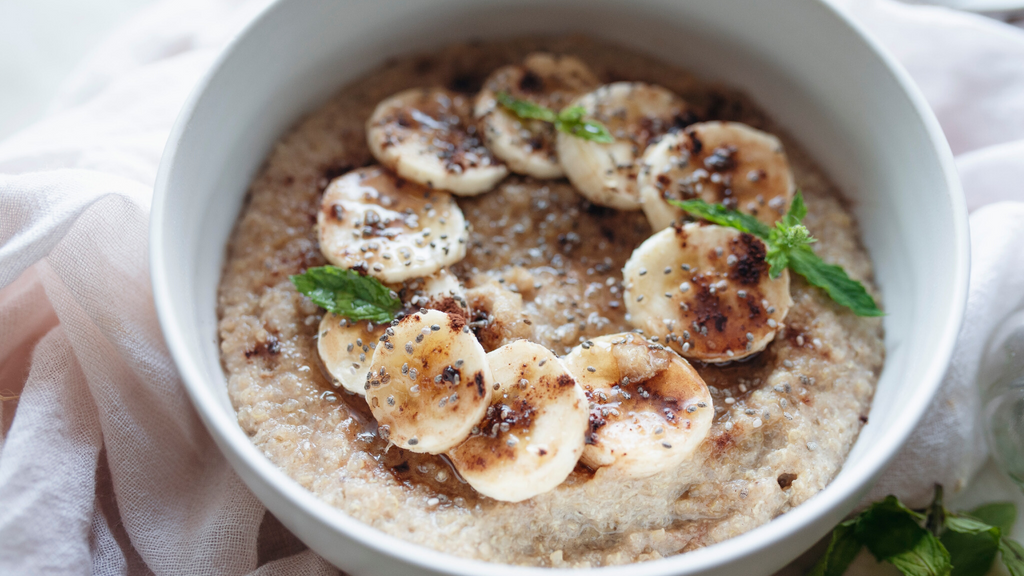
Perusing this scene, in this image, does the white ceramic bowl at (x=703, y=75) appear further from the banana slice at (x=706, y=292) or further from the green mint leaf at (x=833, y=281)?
the banana slice at (x=706, y=292)

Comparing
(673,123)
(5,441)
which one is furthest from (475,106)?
(5,441)

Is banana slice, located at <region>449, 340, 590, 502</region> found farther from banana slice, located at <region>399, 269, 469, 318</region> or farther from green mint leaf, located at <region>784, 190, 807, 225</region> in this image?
green mint leaf, located at <region>784, 190, 807, 225</region>

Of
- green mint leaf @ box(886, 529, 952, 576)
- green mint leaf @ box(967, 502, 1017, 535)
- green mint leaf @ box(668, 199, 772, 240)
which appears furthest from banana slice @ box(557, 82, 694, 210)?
green mint leaf @ box(967, 502, 1017, 535)

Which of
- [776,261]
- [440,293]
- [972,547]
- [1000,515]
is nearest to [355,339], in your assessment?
[440,293]

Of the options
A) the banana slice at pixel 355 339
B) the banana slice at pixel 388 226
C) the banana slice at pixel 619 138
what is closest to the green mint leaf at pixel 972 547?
the banana slice at pixel 619 138

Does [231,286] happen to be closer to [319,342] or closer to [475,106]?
[319,342]
